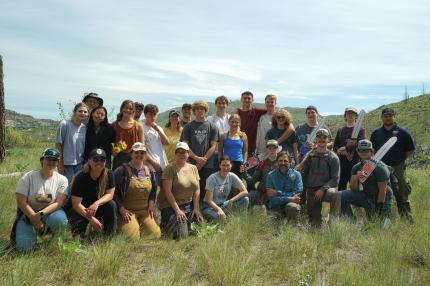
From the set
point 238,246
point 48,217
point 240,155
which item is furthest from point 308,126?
point 48,217

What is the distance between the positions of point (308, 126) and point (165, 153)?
2880 millimetres

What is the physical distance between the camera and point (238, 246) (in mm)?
5512

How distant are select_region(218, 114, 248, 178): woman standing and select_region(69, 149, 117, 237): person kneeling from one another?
2.48 meters

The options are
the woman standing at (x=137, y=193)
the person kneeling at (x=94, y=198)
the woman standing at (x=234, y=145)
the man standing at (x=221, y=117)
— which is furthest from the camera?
the man standing at (x=221, y=117)

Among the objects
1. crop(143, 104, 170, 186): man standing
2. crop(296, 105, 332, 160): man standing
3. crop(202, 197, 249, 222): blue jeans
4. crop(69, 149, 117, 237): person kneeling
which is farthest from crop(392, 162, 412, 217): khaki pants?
crop(69, 149, 117, 237): person kneeling

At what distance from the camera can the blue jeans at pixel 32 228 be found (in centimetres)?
500

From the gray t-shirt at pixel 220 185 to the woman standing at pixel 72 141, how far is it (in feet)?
7.05

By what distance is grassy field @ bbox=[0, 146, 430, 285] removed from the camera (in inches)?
170

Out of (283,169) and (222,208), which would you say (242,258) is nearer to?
(222,208)

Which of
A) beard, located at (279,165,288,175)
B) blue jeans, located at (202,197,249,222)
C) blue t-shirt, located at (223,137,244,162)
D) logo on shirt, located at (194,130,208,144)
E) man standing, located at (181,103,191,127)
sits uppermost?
man standing, located at (181,103,191,127)

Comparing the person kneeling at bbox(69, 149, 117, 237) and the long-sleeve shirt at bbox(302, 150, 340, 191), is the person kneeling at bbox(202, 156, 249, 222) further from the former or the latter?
the person kneeling at bbox(69, 149, 117, 237)

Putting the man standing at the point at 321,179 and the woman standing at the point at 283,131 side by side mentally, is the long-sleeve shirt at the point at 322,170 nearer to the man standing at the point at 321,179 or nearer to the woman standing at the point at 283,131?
the man standing at the point at 321,179

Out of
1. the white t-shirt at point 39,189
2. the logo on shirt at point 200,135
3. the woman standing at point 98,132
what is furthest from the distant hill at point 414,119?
the white t-shirt at point 39,189

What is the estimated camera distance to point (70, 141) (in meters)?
6.21
